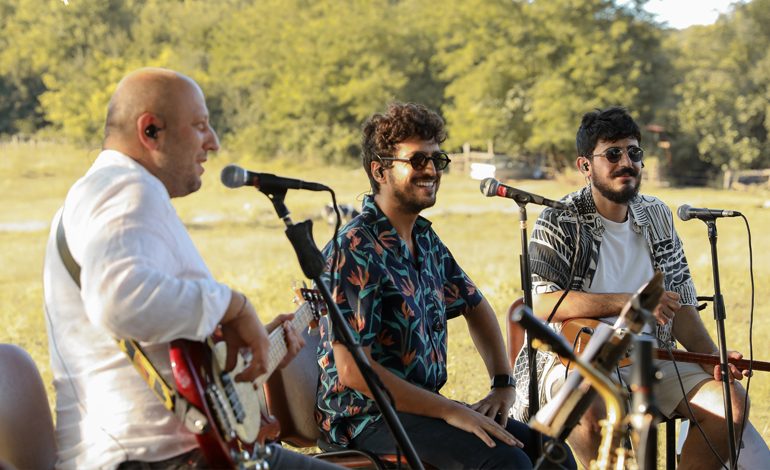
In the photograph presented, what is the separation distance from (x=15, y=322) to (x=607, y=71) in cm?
2889

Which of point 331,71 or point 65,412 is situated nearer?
point 65,412

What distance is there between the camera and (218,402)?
2.20 metres

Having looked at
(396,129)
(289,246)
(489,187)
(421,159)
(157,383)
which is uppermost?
(396,129)

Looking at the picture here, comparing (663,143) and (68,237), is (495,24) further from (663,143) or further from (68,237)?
(68,237)

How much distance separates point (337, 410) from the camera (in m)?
3.12

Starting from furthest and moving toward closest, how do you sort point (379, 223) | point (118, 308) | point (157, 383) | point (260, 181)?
point (379, 223) < point (260, 181) < point (157, 383) < point (118, 308)

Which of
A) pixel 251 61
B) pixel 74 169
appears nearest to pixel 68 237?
pixel 74 169

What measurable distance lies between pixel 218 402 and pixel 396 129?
1466mm

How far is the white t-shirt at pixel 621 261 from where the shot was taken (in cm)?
405

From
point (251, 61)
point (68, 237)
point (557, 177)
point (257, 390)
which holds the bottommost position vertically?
point (557, 177)

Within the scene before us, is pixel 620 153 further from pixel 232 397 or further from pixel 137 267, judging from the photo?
pixel 137 267

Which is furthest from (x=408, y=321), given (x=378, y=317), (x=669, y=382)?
(x=669, y=382)

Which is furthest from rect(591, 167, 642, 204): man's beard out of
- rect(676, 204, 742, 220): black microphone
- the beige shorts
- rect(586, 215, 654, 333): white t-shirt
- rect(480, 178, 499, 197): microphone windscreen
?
rect(480, 178, 499, 197): microphone windscreen

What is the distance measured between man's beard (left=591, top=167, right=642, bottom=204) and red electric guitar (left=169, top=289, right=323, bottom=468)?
223 centimetres
